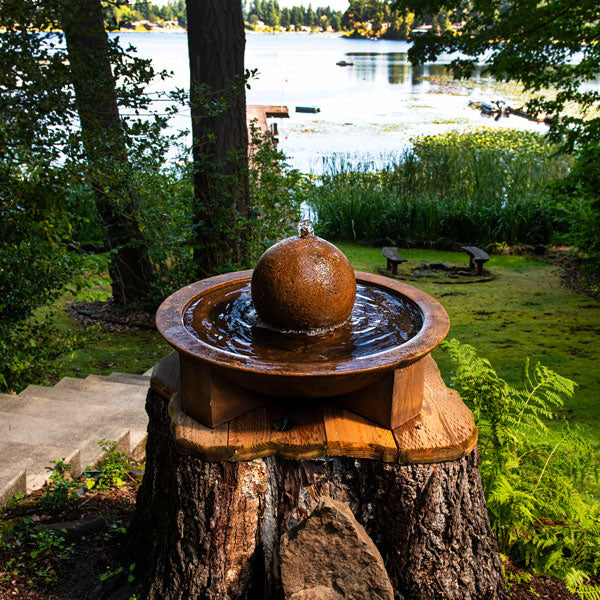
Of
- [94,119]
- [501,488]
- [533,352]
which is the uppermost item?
[94,119]

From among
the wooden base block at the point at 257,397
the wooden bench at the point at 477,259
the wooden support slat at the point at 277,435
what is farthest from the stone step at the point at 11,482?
the wooden bench at the point at 477,259

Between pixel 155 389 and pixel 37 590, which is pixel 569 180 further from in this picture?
pixel 37 590

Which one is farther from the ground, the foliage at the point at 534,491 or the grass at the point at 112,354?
the foliage at the point at 534,491

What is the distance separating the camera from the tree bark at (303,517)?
2.54m

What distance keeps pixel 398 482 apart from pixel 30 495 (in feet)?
7.78

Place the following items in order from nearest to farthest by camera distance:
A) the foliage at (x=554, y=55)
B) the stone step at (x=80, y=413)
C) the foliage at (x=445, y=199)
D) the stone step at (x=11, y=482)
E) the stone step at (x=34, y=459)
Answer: the stone step at (x=11, y=482) → the stone step at (x=34, y=459) → the stone step at (x=80, y=413) → the foliage at (x=554, y=55) → the foliage at (x=445, y=199)

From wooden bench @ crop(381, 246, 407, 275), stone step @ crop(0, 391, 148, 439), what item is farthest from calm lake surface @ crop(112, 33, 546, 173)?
stone step @ crop(0, 391, 148, 439)

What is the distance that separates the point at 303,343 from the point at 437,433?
768mm

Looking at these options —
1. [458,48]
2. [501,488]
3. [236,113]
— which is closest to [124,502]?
[501,488]

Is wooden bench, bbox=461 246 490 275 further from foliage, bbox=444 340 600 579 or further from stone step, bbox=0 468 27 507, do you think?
stone step, bbox=0 468 27 507

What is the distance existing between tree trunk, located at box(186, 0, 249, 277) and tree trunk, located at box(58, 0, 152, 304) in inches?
34.5

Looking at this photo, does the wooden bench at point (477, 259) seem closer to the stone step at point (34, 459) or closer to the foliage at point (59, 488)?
the stone step at point (34, 459)

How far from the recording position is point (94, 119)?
5.64m

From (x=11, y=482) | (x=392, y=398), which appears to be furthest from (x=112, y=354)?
(x=392, y=398)
